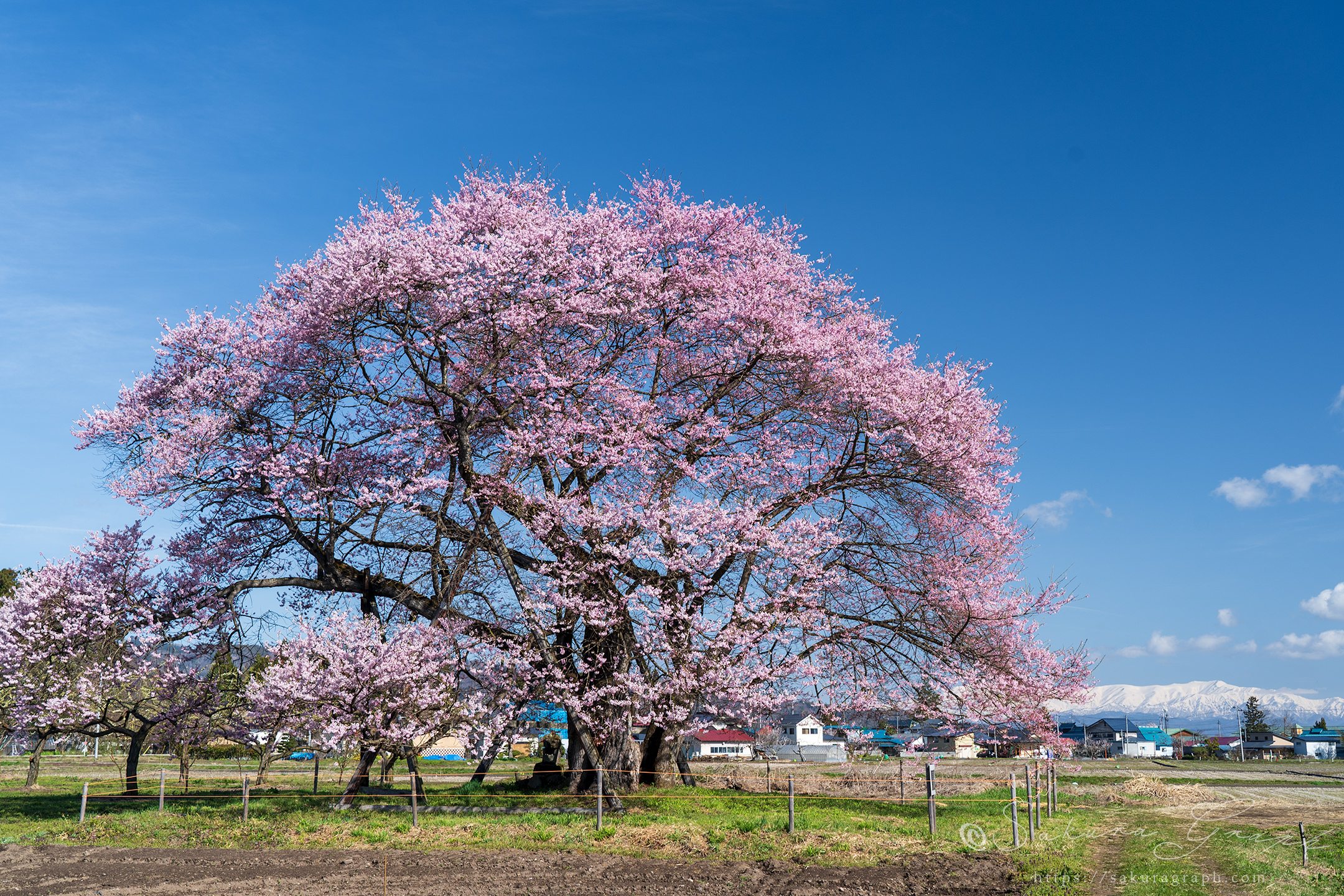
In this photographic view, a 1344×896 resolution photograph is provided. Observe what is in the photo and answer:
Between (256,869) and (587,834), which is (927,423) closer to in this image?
(587,834)

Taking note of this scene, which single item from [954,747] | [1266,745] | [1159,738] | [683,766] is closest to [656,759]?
[683,766]

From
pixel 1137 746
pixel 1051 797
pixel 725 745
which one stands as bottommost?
pixel 1137 746

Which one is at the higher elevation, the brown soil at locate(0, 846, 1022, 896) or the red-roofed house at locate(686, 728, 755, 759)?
the brown soil at locate(0, 846, 1022, 896)

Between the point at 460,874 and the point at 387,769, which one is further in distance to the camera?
the point at 387,769

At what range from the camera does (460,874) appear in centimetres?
1431

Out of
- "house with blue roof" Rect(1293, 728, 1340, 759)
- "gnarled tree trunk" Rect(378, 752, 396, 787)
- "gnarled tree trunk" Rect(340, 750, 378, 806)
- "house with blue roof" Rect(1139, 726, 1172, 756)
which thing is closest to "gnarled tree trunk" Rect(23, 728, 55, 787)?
"gnarled tree trunk" Rect(340, 750, 378, 806)

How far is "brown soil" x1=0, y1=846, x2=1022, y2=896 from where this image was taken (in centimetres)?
A: 1320

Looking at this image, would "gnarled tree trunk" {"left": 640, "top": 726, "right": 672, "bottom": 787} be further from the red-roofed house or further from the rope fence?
the red-roofed house

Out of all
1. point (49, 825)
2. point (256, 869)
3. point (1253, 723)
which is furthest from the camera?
point (1253, 723)

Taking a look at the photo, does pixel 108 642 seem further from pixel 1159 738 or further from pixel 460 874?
pixel 1159 738

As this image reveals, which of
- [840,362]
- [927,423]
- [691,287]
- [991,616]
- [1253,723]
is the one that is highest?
[691,287]

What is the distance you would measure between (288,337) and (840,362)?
13.4 meters

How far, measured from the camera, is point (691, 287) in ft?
78.0

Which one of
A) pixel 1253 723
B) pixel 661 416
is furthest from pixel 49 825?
pixel 1253 723
